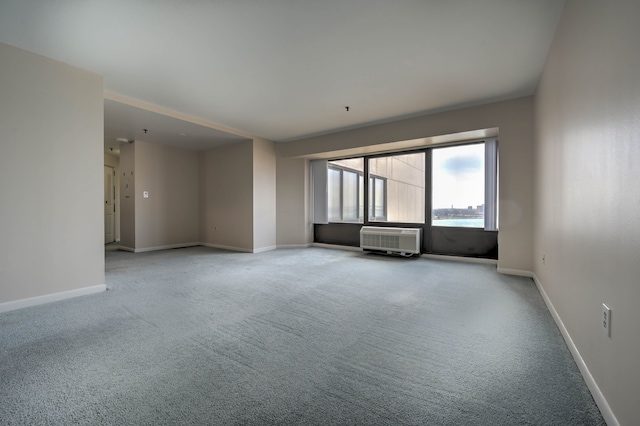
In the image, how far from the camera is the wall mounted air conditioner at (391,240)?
5.03m

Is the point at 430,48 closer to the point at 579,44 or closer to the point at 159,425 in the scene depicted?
the point at 579,44

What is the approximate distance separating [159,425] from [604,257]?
7.58ft

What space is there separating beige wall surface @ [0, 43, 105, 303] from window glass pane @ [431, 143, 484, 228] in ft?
17.3

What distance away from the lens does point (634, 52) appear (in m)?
1.12

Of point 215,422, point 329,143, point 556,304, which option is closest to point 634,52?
point 556,304

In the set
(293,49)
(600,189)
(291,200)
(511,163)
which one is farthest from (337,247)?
(600,189)

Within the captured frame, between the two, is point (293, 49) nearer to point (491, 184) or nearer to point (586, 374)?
point (586, 374)

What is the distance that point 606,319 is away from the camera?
1314mm

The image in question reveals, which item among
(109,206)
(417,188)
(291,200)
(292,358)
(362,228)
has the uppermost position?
(417,188)

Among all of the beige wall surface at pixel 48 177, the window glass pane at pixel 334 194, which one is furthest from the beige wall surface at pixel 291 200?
the beige wall surface at pixel 48 177

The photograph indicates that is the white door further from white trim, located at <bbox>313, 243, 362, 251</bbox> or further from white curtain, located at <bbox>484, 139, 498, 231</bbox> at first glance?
white curtain, located at <bbox>484, 139, 498, 231</bbox>

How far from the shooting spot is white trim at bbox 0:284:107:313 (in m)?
2.58

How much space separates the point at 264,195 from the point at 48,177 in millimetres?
3763

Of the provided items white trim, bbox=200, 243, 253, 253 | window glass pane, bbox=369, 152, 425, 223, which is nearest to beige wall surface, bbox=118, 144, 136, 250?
white trim, bbox=200, 243, 253, 253
